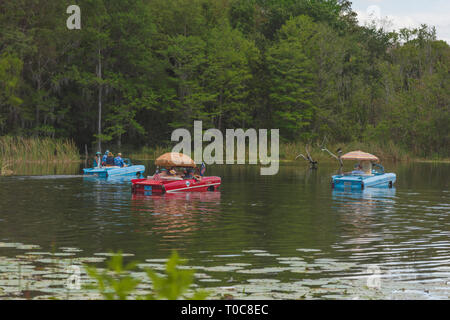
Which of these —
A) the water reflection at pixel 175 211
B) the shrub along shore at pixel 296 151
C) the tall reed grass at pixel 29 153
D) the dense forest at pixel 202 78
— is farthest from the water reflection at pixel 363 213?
the dense forest at pixel 202 78

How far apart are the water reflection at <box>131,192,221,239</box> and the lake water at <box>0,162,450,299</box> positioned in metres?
0.04

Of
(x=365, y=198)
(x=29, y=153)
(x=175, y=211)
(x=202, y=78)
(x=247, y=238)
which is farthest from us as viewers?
(x=202, y=78)

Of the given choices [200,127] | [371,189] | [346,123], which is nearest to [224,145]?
[200,127]

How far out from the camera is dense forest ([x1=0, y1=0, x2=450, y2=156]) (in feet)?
229

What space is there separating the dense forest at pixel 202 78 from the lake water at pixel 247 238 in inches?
1548

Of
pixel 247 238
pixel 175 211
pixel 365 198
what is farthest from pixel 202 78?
pixel 247 238

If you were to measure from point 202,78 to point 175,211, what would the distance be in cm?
5349

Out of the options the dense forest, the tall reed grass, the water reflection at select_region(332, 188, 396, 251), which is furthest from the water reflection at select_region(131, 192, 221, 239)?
the dense forest

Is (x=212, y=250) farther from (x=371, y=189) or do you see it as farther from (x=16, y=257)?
(x=371, y=189)

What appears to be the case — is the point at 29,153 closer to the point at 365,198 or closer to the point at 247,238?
the point at 365,198

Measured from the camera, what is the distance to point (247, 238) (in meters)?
17.5

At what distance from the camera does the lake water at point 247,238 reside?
11250 millimetres
